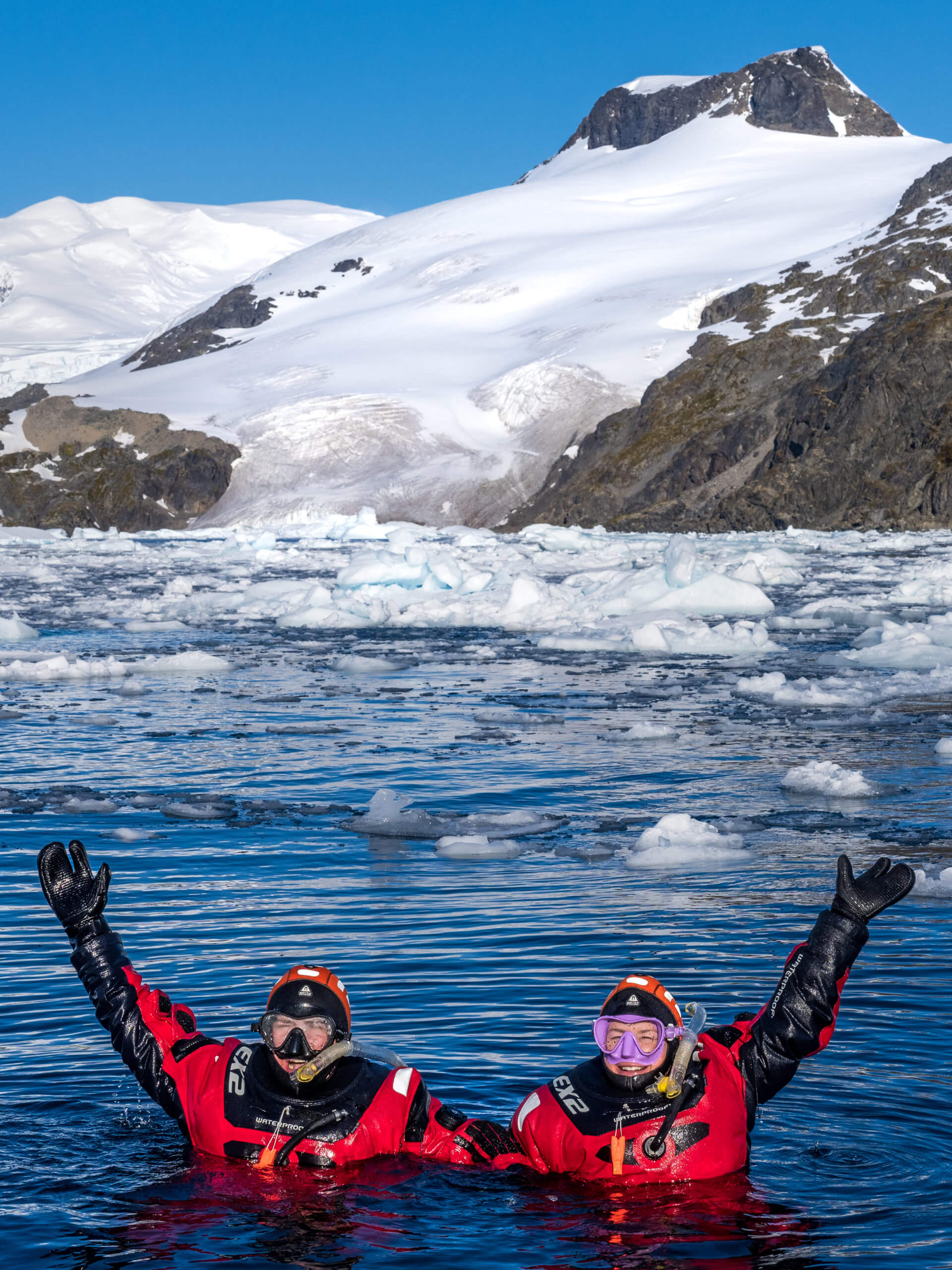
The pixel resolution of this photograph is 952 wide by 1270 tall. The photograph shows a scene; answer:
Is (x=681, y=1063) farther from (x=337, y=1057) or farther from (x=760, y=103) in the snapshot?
(x=760, y=103)

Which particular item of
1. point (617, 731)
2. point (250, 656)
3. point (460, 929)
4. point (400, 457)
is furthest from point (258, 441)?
point (460, 929)

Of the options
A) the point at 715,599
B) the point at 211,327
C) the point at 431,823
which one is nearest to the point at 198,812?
the point at 431,823

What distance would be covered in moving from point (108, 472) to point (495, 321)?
129ft

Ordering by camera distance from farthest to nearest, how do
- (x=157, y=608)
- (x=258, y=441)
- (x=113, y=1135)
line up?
(x=258, y=441) → (x=157, y=608) → (x=113, y=1135)

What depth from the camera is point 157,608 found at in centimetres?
2867

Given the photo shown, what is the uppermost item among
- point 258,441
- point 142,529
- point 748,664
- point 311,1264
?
point 258,441

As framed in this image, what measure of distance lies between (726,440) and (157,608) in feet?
176

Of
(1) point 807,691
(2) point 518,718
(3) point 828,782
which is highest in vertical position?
(1) point 807,691

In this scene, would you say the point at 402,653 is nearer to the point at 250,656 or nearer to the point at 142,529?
the point at 250,656

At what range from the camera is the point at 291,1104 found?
227 inches

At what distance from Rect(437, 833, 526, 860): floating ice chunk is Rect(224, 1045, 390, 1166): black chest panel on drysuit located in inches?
177

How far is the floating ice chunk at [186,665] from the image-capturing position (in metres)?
19.9

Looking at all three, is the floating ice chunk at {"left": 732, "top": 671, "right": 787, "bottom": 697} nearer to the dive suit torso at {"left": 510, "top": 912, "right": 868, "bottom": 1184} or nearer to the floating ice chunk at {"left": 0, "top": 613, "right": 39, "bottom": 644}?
the floating ice chunk at {"left": 0, "top": 613, "right": 39, "bottom": 644}

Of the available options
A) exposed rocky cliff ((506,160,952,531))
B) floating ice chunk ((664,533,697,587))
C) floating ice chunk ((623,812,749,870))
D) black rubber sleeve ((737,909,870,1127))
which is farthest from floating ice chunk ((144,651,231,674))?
exposed rocky cliff ((506,160,952,531))
